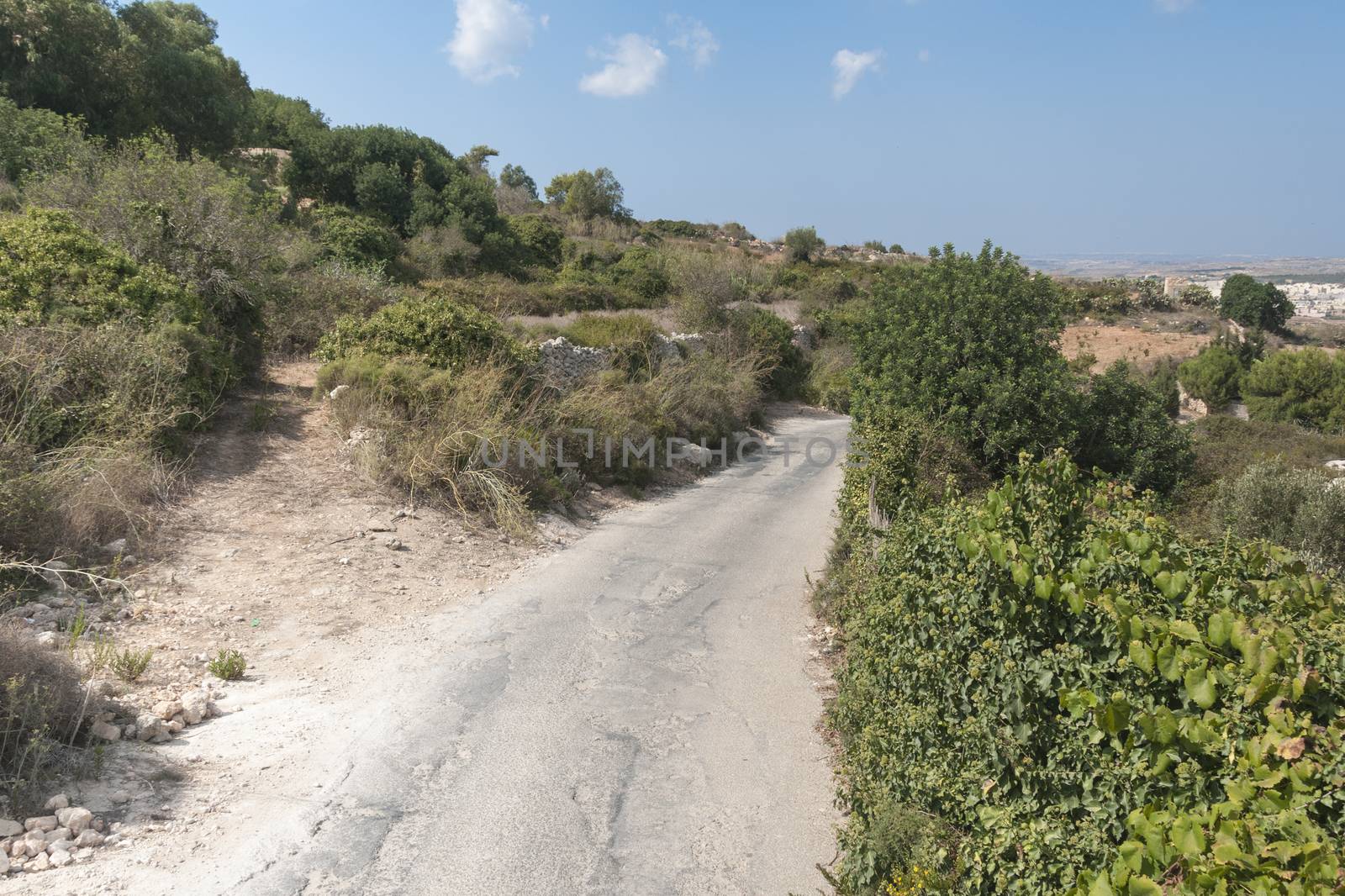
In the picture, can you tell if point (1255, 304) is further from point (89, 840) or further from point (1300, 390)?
point (89, 840)

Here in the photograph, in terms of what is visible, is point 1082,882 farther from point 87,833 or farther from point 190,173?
point 190,173

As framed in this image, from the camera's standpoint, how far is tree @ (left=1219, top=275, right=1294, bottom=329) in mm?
45562

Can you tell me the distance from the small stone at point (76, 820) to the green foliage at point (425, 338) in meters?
7.75

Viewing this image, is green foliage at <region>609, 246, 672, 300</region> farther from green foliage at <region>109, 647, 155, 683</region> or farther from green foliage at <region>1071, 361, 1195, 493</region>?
green foliage at <region>109, 647, 155, 683</region>

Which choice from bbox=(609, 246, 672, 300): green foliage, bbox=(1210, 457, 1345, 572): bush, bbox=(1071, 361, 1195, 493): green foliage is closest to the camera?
bbox=(1210, 457, 1345, 572): bush

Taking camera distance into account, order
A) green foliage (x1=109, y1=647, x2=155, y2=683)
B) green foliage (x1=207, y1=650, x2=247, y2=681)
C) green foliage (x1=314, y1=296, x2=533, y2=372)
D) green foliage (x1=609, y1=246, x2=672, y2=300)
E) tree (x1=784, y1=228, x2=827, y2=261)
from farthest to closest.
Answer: tree (x1=784, y1=228, x2=827, y2=261) → green foliage (x1=609, y1=246, x2=672, y2=300) → green foliage (x1=314, y1=296, x2=533, y2=372) → green foliage (x1=207, y1=650, x2=247, y2=681) → green foliage (x1=109, y1=647, x2=155, y2=683)

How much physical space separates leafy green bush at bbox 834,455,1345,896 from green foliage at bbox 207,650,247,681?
410 cm

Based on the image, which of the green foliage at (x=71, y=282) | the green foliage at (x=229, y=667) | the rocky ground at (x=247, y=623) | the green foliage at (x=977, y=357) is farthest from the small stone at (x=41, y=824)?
the green foliage at (x=977, y=357)

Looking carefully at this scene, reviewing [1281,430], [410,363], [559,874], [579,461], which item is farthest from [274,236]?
[1281,430]

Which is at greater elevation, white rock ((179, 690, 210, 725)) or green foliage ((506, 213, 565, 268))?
green foliage ((506, 213, 565, 268))

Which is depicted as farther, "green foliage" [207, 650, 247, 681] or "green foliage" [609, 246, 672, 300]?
"green foliage" [609, 246, 672, 300]

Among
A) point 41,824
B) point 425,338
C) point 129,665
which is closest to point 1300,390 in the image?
point 425,338

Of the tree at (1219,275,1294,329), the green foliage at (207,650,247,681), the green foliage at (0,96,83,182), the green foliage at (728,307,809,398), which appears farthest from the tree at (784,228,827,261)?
the green foliage at (207,650,247,681)

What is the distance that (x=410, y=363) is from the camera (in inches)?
426
